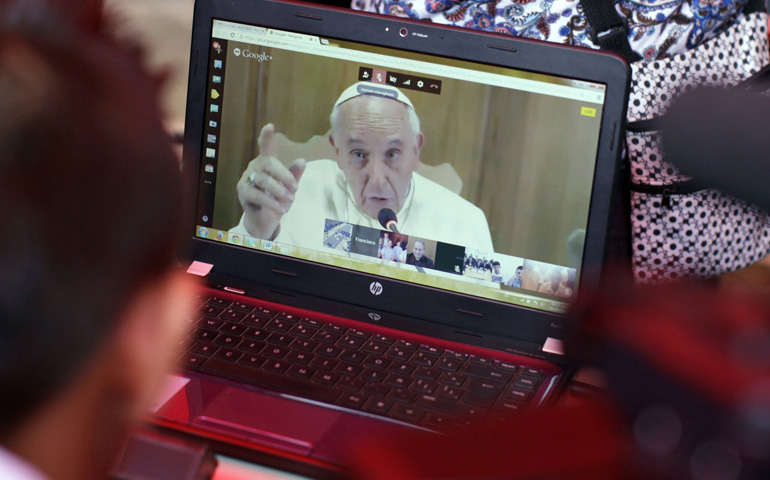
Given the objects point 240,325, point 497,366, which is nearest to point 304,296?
point 240,325

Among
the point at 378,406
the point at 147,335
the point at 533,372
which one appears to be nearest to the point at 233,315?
the point at 378,406

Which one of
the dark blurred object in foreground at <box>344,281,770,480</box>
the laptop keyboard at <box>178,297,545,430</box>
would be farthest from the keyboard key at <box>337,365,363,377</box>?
the dark blurred object in foreground at <box>344,281,770,480</box>

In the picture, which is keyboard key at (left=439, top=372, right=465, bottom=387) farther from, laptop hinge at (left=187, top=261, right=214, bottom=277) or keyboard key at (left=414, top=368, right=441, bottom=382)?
laptop hinge at (left=187, top=261, right=214, bottom=277)

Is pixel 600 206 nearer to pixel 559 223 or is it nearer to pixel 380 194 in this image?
pixel 559 223

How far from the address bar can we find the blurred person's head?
1.86 ft

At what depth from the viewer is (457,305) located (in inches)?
36.9

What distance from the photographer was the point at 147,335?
1.26ft

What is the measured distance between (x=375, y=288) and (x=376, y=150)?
16cm

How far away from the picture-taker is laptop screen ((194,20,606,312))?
900 mm

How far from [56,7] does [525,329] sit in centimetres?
66

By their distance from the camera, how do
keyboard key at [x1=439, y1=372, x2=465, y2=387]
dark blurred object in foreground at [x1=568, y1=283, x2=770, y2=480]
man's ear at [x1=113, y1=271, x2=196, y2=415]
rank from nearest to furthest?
1. dark blurred object in foreground at [x1=568, y1=283, x2=770, y2=480]
2. man's ear at [x1=113, y1=271, x2=196, y2=415]
3. keyboard key at [x1=439, y1=372, x2=465, y2=387]

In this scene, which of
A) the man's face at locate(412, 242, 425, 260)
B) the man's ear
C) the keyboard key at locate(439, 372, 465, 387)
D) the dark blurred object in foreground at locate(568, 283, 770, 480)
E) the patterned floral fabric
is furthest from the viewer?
the patterned floral fabric

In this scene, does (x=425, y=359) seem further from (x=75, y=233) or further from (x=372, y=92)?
(x=75, y=233)

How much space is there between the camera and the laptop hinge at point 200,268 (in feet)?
3.33
